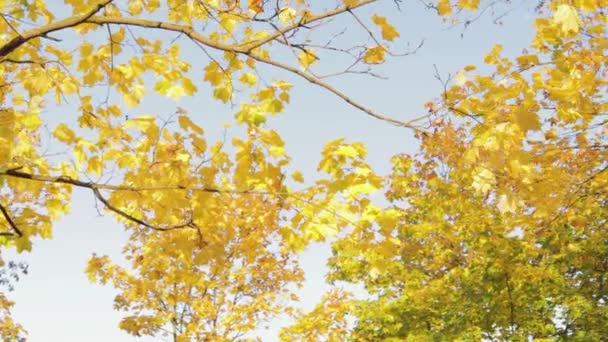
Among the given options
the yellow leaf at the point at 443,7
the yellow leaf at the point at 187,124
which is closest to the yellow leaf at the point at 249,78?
the yellow leaf at the point at 187,124

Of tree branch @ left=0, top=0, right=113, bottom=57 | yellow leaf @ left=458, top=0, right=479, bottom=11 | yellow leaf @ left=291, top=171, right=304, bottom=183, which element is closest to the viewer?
tree branch @ left=0, top=0, right=113, bottom=57

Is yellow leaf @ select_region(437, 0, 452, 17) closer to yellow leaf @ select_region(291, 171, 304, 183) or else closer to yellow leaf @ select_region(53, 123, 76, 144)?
yellow leaf @ select_region(291, 171, 304, 183)


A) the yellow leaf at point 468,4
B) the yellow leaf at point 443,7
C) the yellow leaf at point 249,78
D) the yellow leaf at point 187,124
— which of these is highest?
the yellow leaf at point 468,4

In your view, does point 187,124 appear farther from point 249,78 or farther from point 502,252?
point 502,252

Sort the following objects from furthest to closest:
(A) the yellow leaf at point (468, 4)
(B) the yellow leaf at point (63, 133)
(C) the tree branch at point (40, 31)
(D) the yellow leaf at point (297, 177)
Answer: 1. (A) the yellow leaf at point (468, 4)
2. (B) the yellow leaf at point (63, 133)
3. (D) the yellow leaf at point (297, 177)
4. (C) the tree branch at point (40, 31)

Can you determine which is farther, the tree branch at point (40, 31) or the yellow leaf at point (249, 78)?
the yellow leaf at point (249, 78)

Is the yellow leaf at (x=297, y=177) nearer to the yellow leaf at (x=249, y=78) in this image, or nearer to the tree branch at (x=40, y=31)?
the yellow leaf at (x=249, y=78)

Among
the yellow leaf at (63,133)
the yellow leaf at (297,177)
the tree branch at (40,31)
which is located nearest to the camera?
the tree branch at (40,31)

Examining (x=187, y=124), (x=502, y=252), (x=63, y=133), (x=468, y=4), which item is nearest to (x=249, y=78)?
(x=187, y=124)

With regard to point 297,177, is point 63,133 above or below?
above

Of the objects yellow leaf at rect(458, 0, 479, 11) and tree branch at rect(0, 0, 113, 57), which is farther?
yellow leaf at rect(458, 0, 479, 11)

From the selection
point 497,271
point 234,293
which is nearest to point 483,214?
point 497,271


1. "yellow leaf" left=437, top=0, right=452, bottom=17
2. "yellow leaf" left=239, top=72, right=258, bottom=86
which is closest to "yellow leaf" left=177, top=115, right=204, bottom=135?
"yellow leaf" left=239, top=72, right=258, bottom=86

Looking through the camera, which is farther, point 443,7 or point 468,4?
point 468,4
